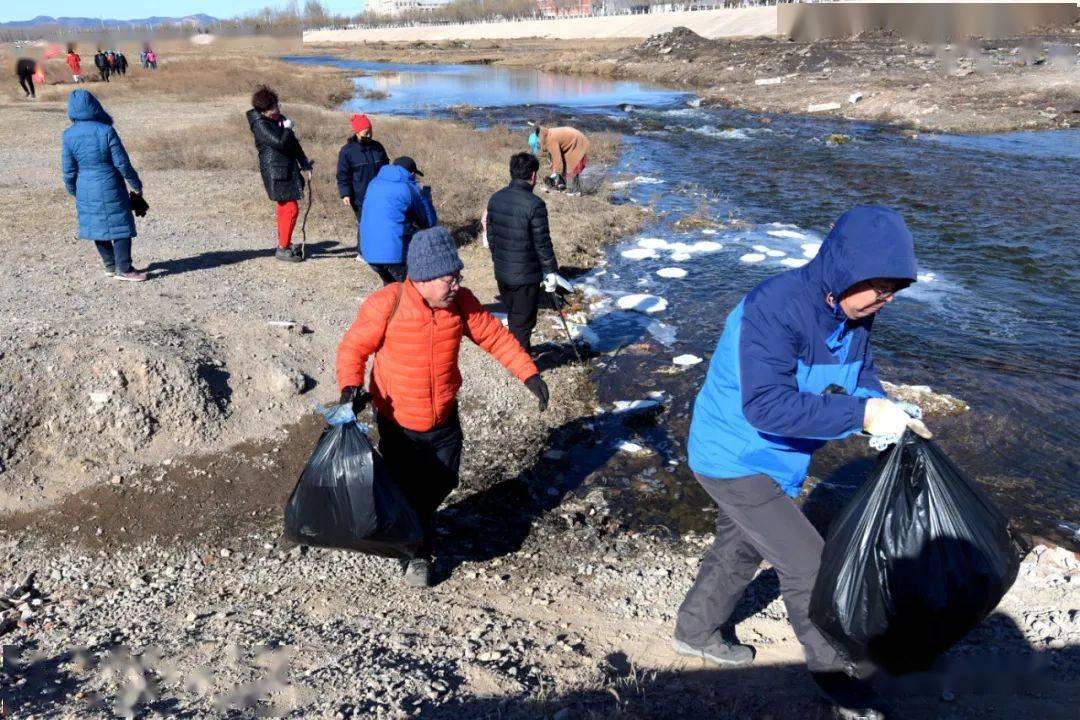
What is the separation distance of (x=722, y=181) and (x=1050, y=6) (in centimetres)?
4146

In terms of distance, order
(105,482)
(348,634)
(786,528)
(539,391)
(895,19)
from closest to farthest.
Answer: (786,528) → (348,634) → (539,391) → (105,482) → (895,19)

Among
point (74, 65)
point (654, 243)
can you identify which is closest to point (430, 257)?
point (654, 243)

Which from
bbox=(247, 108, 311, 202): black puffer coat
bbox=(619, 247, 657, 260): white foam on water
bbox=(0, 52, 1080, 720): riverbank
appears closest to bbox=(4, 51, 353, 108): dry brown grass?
bbox=(619, 247, 657, 260): white foam on water

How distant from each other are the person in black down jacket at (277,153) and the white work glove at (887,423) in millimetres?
6556

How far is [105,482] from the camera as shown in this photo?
A: 183 inches

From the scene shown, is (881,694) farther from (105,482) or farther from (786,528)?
(105,482)

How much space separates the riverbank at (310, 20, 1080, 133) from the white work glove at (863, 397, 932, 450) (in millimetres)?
Answer: 21510

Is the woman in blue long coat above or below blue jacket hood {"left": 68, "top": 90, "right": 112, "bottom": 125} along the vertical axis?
below

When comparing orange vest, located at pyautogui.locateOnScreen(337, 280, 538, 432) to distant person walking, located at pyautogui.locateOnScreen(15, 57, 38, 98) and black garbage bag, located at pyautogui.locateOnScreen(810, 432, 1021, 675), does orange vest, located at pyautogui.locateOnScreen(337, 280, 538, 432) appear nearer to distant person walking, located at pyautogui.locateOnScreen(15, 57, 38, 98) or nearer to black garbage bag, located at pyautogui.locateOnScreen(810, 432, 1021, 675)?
black garbage bag, located at pyautogui.locateOnScreen(810, 432, 1021, 675)

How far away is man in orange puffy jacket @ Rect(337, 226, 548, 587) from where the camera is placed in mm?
3311

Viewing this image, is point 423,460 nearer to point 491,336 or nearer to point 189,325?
point 491,336

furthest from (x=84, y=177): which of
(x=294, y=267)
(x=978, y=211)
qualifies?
(x=978, y=211)

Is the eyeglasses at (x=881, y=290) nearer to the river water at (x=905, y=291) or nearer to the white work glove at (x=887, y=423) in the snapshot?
the white work glove at (x=887, y=423)

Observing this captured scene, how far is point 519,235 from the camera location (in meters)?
5.75
